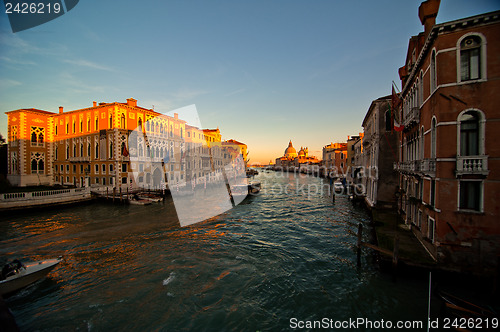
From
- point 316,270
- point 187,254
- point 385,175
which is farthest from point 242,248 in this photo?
point 385,175

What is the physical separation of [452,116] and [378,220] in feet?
27.4

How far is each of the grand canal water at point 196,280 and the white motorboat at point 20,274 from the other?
0.44m

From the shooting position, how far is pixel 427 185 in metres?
9.31

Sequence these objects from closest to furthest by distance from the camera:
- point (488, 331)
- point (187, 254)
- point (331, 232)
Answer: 1. point (488, 331)
2. point (187, 254)
3. point (331, 232)

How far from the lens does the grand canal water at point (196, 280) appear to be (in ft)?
23.7

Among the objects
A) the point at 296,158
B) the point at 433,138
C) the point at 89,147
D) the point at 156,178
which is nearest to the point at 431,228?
the point at 433,138

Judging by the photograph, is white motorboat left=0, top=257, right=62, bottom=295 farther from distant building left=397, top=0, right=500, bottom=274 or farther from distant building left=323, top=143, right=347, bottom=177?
distant building left=323, top=143, right=347, bottom=177

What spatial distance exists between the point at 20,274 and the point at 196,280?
6214 mm

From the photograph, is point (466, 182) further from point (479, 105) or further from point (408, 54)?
point (408, 54)

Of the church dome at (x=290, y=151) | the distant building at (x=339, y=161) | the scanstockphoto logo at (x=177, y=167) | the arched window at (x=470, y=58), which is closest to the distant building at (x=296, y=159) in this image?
the church dome at (x=290, y=151)

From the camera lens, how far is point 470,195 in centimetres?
766

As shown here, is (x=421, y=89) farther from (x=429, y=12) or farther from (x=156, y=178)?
(x=156, y=178)

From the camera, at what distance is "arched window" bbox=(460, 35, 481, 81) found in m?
7.52

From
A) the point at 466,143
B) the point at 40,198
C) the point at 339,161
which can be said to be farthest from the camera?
the point at 339,161
